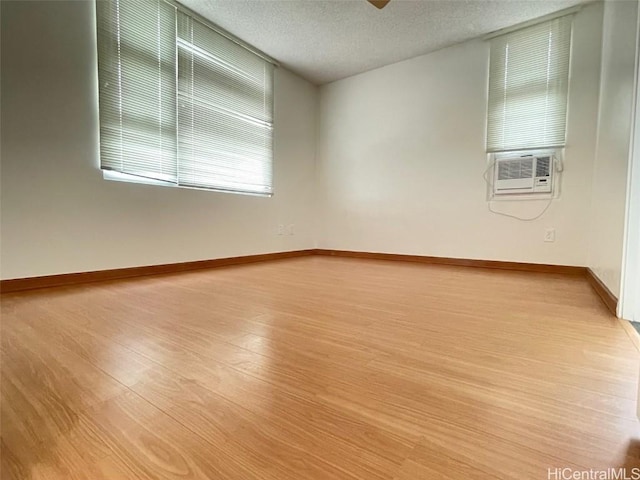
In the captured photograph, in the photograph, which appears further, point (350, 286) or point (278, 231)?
point (278, 231)

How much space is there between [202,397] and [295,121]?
12.3 feet

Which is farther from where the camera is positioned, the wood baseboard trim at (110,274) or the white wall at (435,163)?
the white wall at (435,163)

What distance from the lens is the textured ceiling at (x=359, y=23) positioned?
2.53m

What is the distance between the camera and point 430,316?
1.42 metres

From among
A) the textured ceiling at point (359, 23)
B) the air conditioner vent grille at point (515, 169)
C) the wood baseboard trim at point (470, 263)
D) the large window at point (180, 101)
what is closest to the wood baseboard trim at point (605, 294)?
the wood baseboard trim at point (470, 263)

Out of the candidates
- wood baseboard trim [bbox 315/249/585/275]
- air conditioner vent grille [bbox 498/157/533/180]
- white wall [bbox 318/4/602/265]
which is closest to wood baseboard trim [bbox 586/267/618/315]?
wood baseboard trim [bbox 315/249/585/275]

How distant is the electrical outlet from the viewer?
272 centimetres

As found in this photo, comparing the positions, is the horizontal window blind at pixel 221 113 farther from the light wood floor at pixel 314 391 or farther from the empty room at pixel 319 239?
the light wood floor at pixel 314 391

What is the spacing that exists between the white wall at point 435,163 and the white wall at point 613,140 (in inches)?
8.1

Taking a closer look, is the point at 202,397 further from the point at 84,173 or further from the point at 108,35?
the point at 108,35

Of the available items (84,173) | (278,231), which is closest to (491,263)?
(278,231)

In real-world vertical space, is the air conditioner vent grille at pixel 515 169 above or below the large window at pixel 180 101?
below

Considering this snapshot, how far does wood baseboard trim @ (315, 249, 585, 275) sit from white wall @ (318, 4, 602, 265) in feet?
0.19

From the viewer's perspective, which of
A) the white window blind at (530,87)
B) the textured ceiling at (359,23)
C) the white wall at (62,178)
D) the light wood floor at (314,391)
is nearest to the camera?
the light wood floor at (314,391)
